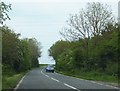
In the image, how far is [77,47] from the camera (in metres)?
75.6

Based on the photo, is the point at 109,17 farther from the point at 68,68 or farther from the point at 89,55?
the point at 68,68

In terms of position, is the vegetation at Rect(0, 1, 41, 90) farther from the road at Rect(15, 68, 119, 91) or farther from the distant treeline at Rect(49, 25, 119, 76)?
the distant treeline at Rect(49, 25, 119, 76)

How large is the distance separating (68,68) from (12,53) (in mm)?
26720

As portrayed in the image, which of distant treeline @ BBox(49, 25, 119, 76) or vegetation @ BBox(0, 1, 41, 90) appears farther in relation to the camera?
distant treeline @ BBox(49, 25, 119, 76)

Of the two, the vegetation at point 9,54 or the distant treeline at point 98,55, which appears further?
the distant treeline at point 98,55

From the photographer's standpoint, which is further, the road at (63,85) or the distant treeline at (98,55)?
the distant treeline at (98,55)

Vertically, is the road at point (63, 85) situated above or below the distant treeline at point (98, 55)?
below

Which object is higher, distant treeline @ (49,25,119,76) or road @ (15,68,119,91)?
distant treeline @ (49,25,119,76)

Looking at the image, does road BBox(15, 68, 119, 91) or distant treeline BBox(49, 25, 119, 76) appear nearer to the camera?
road BBox(15, 68, 119, 91)

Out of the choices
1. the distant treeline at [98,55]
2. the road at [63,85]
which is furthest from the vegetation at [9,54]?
the distant treeline at [98,55]

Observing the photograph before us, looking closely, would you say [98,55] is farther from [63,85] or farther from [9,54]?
[63,85]

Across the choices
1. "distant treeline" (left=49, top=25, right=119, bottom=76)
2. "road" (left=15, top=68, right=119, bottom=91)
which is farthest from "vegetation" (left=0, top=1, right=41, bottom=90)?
"distant treeline" (left=49, top=25, right=119, bottom=76)

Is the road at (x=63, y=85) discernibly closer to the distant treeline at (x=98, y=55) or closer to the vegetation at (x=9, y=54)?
the vegetation at (x=9, y=54)

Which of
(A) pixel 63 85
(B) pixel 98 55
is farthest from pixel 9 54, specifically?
(A) pixel 63 85
